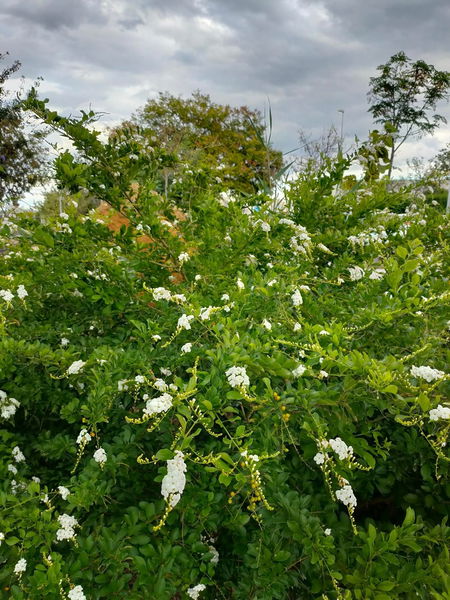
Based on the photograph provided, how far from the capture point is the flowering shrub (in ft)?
4.44

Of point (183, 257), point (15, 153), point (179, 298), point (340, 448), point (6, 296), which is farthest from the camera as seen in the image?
point (15, 153)

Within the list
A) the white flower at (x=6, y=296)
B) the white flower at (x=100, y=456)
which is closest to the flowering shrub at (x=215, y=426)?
the white flower at (x=100, y=456)

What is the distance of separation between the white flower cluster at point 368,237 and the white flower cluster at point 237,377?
1.58m

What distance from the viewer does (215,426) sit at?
1.66 m

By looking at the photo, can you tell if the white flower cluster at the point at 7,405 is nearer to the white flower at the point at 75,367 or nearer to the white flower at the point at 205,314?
the white flower at the point at 75,367

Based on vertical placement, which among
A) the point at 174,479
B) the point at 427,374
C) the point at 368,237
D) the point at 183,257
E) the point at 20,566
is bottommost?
the point at 20,566

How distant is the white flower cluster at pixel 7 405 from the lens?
1.90 m

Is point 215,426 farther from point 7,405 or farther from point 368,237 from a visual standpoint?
point 368,237

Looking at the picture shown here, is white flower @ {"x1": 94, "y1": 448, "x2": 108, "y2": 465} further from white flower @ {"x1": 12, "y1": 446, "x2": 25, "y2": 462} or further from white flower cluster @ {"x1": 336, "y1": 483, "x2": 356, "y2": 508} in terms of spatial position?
white flower cluster @ {"x1": 336, "y1": 483, "x2": 356, "y2": 508}

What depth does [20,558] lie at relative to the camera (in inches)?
58.4

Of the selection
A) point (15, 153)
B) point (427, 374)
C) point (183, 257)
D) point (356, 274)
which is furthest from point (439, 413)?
point (15, 153)

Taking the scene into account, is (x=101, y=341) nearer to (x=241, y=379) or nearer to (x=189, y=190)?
(x=241, y=379)

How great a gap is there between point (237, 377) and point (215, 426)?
41 cm

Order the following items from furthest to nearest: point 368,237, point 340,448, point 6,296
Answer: point 368,237, point 6,296, point 340,448
